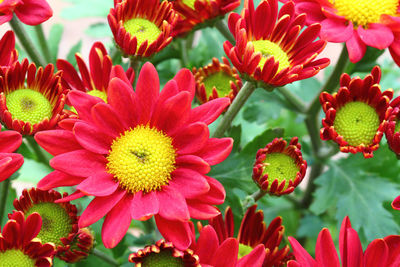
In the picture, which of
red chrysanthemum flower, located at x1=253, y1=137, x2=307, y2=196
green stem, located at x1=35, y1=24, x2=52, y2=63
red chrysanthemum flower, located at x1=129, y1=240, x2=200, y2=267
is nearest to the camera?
red chrysanthemum flower, located at x1=129, y1=240, x2=200, y2=267

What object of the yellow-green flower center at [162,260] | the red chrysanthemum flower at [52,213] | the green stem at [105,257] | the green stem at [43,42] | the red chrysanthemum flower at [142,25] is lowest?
the green stem at [105,257]

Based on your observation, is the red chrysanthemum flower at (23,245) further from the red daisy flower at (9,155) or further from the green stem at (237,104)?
the green stem at (237,104)

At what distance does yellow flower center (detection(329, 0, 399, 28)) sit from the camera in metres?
0.76

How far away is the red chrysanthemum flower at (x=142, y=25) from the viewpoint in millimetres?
674

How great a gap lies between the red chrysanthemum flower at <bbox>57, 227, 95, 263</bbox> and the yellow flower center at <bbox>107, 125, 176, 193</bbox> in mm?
93

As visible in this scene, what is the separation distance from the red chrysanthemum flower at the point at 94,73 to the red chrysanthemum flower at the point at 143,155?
0.09m

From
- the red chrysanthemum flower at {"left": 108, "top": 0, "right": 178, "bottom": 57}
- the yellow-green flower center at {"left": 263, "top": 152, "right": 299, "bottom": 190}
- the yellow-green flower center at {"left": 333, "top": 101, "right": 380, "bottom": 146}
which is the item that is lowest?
the yellow-green flower center at {"left": 263, "top": 152, "right": 299, "bottom": 190}

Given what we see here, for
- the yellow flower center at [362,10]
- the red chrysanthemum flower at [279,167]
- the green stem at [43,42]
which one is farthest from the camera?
the green stem at [43,42]

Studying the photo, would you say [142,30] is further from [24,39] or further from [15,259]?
[15,259]

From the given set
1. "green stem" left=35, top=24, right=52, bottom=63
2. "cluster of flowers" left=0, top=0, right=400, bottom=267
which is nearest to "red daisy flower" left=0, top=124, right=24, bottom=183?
"cluster of flowers" left=0, top=0, right=400, bottom=267

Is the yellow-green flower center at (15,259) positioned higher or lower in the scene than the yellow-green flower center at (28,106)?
lower

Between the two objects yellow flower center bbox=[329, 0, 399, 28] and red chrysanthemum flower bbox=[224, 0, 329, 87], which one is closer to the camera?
red chrysanthemum flower bbox=[224, 0, 329, 87]

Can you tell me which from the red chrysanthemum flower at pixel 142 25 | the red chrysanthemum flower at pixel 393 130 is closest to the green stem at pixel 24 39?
the red chrysanthemum flower at pixel 142 25

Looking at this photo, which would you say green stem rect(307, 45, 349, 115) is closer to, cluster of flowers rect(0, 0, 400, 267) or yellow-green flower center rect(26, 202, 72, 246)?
cluster of flowers rect(0, 0, 400, 267)
